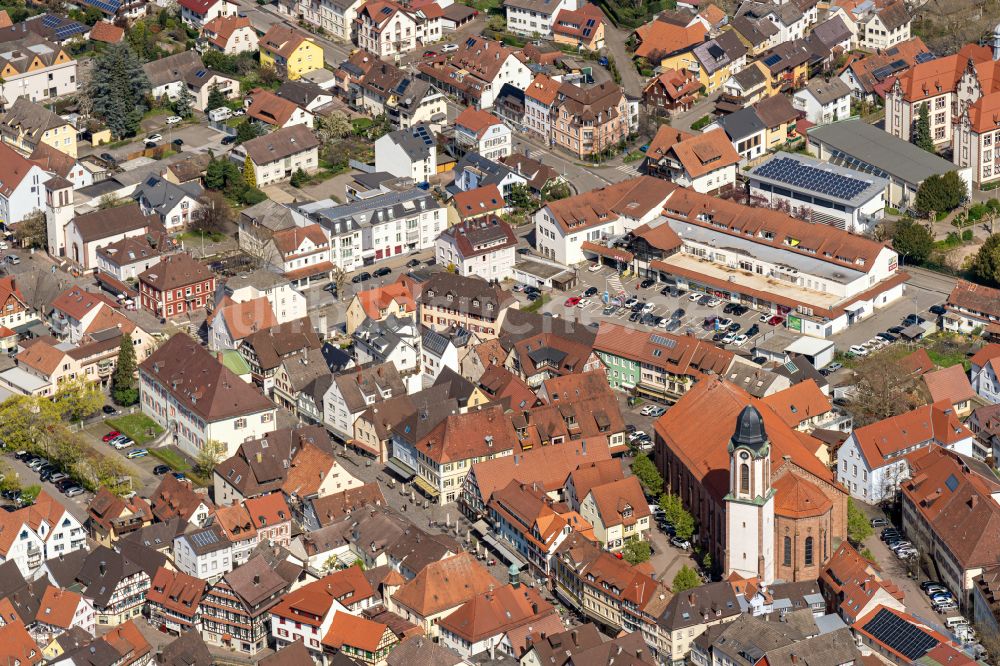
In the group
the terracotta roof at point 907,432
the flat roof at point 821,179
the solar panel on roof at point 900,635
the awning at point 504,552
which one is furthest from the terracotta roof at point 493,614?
the flat roof at point 821,179

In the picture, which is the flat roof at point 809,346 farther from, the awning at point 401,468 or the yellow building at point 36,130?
the yellow building at point 36,130

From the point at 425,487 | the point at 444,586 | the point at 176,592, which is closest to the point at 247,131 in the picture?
the point at 425,487

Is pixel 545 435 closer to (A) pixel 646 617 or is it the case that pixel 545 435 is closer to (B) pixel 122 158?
(A) pixel 646 617

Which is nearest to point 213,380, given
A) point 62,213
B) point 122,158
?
point 62,213

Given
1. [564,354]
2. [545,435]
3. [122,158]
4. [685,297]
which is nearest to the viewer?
[545,435]

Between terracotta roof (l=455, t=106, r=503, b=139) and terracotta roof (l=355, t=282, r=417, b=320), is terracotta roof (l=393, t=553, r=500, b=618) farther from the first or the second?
terracotta roof (l=455, t=106, r=503, b=139)
